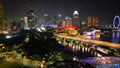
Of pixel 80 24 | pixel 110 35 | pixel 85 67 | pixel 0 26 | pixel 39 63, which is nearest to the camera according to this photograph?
pixel 85 67

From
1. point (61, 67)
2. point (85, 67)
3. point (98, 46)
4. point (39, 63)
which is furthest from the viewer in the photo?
point (98, 46)

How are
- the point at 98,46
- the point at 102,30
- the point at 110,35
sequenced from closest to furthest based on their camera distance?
the point at 98,46 → the point at 110,35 → the point at 102,30

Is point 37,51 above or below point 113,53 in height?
above

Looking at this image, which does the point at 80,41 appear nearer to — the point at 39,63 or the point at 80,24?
the point at 39,63

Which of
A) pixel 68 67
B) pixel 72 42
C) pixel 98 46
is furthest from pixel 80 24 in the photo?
pixel 68 67

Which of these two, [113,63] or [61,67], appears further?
[113,63]

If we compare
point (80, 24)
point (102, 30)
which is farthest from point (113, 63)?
point (80, 24)

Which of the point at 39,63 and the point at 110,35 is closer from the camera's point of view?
the point at 39,63

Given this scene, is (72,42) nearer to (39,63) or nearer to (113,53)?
(113,53)

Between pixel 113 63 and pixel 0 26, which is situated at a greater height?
pixel 0 26
